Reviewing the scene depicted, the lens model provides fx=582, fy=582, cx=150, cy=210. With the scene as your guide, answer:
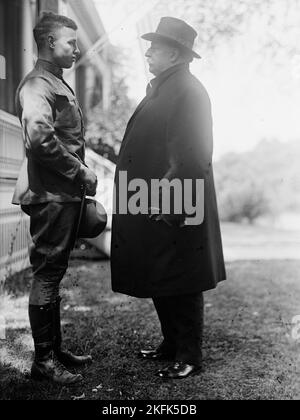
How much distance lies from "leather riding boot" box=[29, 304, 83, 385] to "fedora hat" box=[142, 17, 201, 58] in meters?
1.48

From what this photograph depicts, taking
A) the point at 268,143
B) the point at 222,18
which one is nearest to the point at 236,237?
the point at 268,143

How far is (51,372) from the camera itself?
293cm

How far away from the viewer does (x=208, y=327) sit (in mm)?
4039

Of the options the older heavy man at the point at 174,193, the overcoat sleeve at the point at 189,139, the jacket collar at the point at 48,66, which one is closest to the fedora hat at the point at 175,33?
the older heavy man at the point at 174,193

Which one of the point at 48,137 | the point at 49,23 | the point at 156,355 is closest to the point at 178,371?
the point at 156,355

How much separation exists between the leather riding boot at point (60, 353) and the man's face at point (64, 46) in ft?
3.98

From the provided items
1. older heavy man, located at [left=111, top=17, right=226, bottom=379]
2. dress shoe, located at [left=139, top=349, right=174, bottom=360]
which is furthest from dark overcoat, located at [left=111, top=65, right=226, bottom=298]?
dress shoe, located at [left=139, top=349, right=174, bottom=360]

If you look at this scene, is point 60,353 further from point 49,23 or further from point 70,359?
point 49,23

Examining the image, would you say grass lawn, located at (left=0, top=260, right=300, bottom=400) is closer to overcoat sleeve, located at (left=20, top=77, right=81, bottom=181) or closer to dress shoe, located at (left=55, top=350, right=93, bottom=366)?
dress shoe, located at (left=55, top=350, right=93, bottom=366)

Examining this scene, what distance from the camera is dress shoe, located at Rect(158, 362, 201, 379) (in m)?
3.07

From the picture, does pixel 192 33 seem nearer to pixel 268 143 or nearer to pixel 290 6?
pixel 290 6

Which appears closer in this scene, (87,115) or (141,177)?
(141,177)
